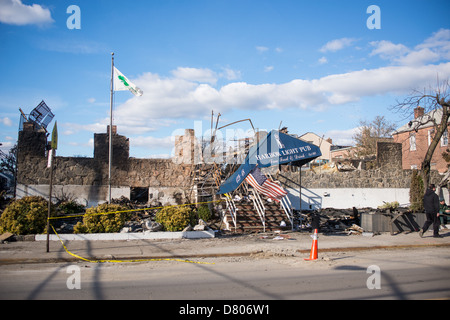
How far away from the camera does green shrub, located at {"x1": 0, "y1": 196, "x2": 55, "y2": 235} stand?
500 inches

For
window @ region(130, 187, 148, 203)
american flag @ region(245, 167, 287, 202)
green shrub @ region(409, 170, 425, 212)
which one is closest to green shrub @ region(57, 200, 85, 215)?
window @ region(130, 187, 148, 203)

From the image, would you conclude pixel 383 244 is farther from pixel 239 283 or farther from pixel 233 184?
pixel 239 283

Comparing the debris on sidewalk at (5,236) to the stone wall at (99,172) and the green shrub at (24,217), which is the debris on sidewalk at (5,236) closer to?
the green shrub at (24,217)

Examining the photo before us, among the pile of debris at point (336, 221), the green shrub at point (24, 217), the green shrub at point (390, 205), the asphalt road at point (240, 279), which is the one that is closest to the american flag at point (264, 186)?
the pile of debris at point (336, 221)

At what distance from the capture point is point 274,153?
14766 millimetres

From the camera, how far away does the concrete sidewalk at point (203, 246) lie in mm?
10586

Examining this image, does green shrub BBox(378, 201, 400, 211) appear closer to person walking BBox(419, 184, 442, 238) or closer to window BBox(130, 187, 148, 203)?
person walking BBox(419, 184, 442, 238)

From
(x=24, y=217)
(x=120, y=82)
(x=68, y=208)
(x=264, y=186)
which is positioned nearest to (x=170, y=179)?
(x=68, y=208)

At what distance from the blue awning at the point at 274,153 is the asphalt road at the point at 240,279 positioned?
4.85m

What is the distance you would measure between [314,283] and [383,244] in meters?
6.51

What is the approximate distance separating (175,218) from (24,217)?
5.15 metres

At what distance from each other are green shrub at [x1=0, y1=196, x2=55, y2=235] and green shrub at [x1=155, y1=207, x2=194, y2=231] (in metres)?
3.87
